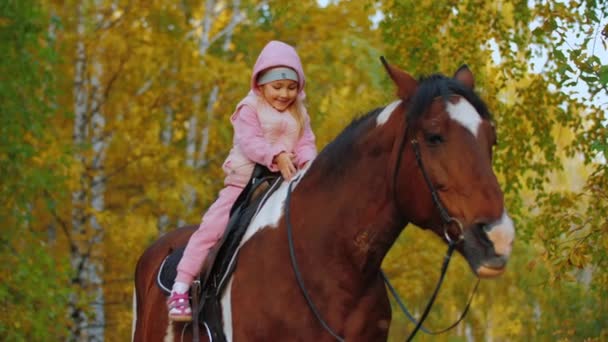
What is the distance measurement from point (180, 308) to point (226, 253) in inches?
16.5

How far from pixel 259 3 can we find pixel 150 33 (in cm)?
312

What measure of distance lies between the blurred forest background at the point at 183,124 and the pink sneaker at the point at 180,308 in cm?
307

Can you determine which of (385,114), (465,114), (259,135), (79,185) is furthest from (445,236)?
(79,185)

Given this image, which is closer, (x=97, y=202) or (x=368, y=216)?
(x=368, y=216)

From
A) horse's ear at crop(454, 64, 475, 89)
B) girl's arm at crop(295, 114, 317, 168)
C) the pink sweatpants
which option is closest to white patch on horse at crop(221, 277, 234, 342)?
the pink sweatpants

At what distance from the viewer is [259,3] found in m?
21.2

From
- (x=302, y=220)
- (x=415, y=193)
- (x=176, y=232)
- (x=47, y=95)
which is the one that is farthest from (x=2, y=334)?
(x=415, y=193)

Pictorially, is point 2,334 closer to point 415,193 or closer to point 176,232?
point 176,232

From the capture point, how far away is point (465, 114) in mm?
4488

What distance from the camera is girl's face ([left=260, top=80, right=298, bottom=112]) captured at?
224 inches

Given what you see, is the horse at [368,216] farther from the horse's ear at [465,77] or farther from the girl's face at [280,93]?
the girl's face at [280,93]

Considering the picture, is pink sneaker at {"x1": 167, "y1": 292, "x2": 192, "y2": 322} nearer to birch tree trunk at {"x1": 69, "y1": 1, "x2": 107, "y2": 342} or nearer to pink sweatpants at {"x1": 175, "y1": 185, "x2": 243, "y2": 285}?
pink sweatpants at {"x1": 175, "y1": 185, "x2": 243, "y2": 285}

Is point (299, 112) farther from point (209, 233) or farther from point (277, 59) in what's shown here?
point (209, 233)

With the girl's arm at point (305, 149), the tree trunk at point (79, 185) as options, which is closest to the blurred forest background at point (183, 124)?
the tree trunk at point (79, 185)
